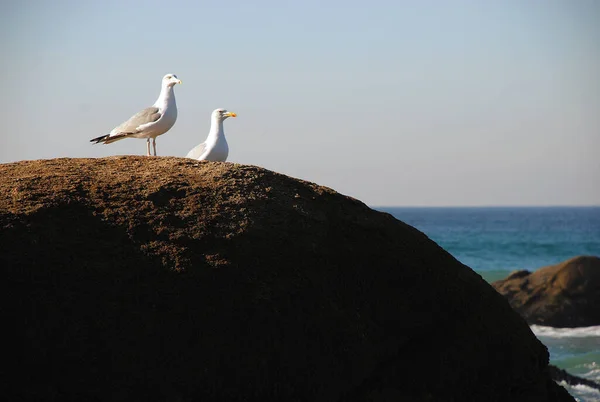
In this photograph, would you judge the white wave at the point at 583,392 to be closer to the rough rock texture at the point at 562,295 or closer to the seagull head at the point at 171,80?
the rough rock texture at the point at 562,295

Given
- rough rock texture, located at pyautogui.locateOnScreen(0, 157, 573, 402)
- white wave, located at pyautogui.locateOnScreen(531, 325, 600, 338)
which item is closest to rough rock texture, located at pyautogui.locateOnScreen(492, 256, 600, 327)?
white wave, located at pyautogui.locateOnScreen(531, 325, 600, 338)

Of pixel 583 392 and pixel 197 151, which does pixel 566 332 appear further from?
pixel 197 151

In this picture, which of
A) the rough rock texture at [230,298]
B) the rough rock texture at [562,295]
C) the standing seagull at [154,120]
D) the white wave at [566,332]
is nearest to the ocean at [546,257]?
the white wave at [566,332]

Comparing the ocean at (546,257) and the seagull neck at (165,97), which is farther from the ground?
the seagull neck at (165,97)

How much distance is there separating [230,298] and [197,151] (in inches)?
122

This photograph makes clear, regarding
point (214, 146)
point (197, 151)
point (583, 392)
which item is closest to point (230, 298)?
point (214, 146)

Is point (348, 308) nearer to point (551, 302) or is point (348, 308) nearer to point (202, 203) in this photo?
point (202, 203)

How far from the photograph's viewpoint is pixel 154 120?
9.16m

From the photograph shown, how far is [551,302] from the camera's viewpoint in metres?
24.3

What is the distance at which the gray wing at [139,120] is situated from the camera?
916 cm

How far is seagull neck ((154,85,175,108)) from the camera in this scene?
30.8 ft

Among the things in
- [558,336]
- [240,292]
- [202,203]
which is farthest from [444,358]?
[558,336]

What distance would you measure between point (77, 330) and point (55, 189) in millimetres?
1263

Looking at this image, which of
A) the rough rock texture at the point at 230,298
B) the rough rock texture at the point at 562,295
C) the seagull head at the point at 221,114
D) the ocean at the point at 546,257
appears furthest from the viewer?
the rough rock texture at the point at 562,295
